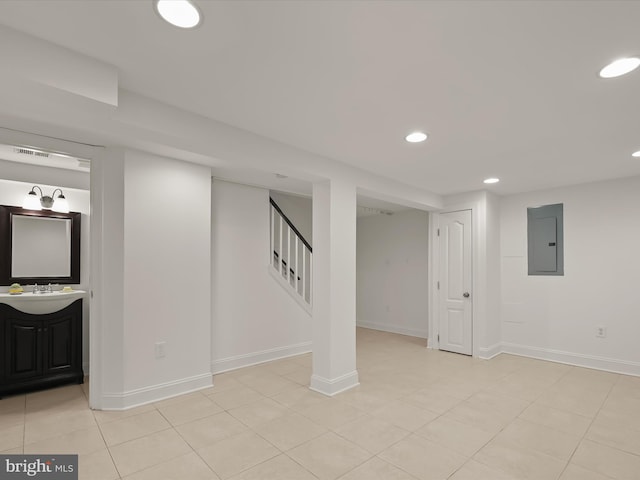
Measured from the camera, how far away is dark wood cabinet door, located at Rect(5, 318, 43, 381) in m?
3.23

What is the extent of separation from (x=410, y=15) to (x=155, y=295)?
2.94 m

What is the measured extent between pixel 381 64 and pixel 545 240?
4.21 meters

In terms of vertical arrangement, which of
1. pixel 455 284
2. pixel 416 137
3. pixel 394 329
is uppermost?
pixel 416 137

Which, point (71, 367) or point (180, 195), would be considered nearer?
point (180, 195)

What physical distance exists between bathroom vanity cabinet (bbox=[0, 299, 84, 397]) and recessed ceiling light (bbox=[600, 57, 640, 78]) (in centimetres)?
482

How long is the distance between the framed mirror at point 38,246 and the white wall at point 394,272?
5.08 metres

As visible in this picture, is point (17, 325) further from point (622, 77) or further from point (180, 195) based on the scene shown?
point (622, 77)

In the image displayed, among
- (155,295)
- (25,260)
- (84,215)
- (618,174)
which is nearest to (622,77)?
(618,174)

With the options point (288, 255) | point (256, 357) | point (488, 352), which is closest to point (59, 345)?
point (256, 357)

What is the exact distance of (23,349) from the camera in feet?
10.8

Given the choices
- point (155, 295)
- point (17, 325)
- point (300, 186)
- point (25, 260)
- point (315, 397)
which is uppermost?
point (300, 186)

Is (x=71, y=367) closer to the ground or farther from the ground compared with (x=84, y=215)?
closer to the ground

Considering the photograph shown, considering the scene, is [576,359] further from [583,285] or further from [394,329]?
[394,329]

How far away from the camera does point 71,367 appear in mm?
3551
